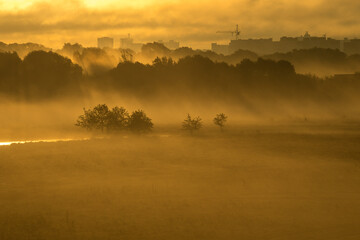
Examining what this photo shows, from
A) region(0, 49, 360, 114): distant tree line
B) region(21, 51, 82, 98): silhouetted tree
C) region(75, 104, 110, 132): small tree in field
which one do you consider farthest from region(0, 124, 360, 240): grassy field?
region(0, 49, 360, 114): distant tree line

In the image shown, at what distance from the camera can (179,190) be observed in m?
26.3

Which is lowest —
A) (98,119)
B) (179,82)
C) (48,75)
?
(98,119)

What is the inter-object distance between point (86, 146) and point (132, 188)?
618 inches

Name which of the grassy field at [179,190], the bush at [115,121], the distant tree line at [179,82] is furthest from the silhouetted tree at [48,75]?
the grassy field at [179,190]

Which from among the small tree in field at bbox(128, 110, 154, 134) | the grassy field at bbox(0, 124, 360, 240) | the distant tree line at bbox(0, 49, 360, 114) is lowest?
the grassy field at bbox(0, 124, 360, 240)

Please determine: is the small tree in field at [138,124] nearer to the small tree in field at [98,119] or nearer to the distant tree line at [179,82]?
the small tree in field at [98,119]

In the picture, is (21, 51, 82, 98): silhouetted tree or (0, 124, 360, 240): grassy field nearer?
(0, 124, 360, 240): grassy field

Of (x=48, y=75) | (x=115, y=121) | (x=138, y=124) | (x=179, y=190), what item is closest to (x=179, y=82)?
(x=48, y=75)

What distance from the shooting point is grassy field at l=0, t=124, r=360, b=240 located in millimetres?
20625

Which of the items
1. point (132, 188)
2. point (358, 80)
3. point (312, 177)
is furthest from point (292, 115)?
point (132, 188)

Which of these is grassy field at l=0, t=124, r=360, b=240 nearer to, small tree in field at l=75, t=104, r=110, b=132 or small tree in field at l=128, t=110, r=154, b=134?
small tree in field at l=128, t=110, r=154, b=134

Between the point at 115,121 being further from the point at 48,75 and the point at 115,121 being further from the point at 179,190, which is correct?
the point at 48,75

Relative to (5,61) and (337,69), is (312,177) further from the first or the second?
(337,69)

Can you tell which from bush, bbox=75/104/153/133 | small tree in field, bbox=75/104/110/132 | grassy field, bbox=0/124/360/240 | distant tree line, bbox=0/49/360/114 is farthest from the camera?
distant tree line, bbox=0/49/360/114
